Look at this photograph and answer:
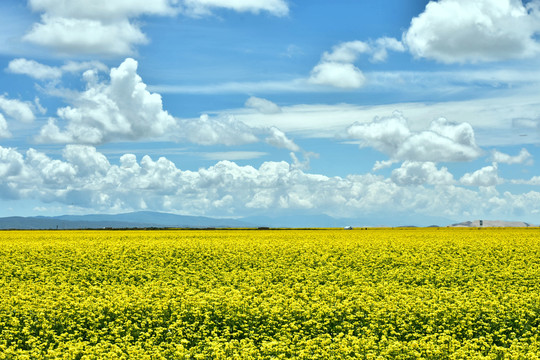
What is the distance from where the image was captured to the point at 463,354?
54.9ft

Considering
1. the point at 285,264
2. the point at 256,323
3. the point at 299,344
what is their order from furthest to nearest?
the point at 285,264
the point at 256,323
the point at 299,344

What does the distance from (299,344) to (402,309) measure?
22.2 feet

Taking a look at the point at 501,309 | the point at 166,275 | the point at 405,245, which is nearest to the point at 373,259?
the point at 405,245

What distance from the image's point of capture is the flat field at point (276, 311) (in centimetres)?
1780

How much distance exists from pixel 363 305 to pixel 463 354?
25.0ft

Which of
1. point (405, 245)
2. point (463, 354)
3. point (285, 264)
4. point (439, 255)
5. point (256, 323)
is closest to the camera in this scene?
point (463, 354)

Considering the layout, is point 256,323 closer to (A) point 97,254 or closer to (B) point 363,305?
(B) point 363,305

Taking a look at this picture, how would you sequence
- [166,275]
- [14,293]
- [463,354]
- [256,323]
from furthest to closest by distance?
[166,275] < [14,293] < [256,323] < [463,354]

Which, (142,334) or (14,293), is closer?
(142,334)

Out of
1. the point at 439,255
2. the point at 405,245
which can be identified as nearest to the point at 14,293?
the point at 439,255

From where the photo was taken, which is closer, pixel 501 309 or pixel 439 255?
pixel 501 309

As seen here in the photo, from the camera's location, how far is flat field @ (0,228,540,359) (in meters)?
17.8

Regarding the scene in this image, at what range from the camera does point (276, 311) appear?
892 inches

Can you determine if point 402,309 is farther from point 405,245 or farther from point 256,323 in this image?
point 405,245
